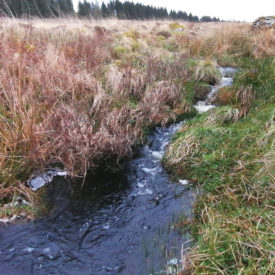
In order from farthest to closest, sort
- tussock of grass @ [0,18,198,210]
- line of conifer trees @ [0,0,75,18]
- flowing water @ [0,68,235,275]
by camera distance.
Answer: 1. line of conifer trees @ [0,0,75,18]
2. tussock of grass @ [0,18,198,210]
3. flowing water @ [0,68,235,275]

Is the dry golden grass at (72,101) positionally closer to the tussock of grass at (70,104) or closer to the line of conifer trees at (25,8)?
the tussock of grass at (70,104)

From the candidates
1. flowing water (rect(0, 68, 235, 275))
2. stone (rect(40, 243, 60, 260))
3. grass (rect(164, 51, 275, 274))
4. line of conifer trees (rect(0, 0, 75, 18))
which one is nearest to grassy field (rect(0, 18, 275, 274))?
grass (rect(164, 51, 275, 274))

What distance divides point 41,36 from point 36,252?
6.25 metres

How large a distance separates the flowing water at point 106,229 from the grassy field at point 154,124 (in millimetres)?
231

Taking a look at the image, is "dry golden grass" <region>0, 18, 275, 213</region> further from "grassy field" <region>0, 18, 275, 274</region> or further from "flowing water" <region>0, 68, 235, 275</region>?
"flowing water" <region>0, 68, 235, 275</region>

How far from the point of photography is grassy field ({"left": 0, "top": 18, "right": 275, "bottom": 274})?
236 centimetres

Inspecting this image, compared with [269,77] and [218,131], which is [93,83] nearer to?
[218,131]

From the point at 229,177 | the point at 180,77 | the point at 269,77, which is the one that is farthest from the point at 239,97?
the point at 229,177

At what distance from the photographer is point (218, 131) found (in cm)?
414

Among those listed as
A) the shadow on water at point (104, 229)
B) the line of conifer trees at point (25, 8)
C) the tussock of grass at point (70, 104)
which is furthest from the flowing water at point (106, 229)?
the line of conifer trees at point (25, 8)

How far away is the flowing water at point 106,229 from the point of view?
2.34 meters

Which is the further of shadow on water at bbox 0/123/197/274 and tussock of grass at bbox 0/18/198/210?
tussock of grass at bbox 0/18/198/210

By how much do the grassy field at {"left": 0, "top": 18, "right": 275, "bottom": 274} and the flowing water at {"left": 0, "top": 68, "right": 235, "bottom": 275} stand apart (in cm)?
23

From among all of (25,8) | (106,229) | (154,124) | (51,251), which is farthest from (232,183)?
(25,8)
